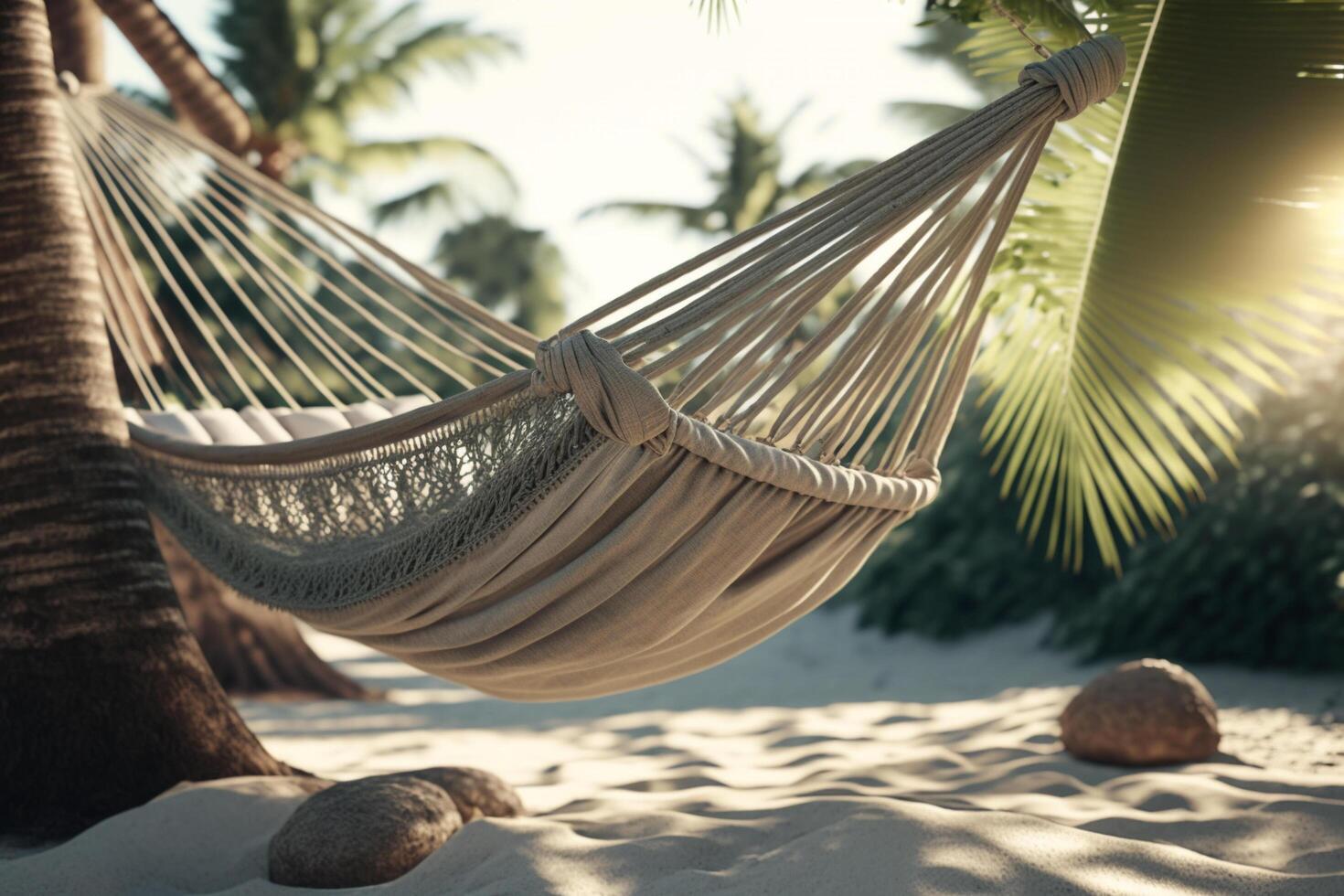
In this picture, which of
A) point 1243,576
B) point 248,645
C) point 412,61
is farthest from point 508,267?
point 1243,576

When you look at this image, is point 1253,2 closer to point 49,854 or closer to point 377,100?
point 49,854

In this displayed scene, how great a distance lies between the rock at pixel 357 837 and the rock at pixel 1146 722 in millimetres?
1556

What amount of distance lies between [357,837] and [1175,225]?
172 centimetres

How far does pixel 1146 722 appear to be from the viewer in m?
2.61

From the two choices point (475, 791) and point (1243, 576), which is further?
point (1243, 576)

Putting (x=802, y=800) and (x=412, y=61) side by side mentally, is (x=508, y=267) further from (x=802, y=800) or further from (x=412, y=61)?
(x=802, y=800)

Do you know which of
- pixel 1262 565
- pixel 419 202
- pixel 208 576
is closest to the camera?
pixel 208 576

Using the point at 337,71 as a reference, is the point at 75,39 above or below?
below

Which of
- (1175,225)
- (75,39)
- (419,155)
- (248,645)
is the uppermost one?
(419,155)

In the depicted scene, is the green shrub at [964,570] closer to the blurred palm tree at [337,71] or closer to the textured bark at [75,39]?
the textured bark at [75,39]

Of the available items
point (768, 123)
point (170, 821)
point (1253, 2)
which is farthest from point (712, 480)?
point (768, 123)

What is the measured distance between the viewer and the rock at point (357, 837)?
5.55 feet


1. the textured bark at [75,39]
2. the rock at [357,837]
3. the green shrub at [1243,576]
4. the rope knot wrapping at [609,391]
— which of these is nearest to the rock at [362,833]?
the rock at [357,837]

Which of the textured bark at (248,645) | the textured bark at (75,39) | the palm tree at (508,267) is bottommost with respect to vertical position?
the textured bark at (248,645)
